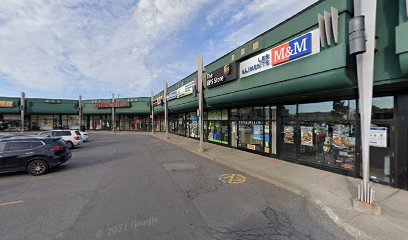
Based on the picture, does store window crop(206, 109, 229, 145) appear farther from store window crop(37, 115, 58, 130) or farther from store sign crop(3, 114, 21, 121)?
store sign crop(3, 114, 21, 121)

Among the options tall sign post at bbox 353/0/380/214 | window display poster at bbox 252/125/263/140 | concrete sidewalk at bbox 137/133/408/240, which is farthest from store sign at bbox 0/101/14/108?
tall sign post at bbox 353/0/380/214

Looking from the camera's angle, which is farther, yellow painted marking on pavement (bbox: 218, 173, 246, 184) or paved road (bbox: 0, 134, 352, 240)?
yellow painted marking on pavement (bbox: 218, 173, 246, 184)

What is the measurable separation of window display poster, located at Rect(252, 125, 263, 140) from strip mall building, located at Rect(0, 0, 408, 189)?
62mm

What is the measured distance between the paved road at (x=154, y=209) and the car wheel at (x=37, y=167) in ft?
1.86

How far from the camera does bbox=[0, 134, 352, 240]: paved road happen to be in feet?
13.4

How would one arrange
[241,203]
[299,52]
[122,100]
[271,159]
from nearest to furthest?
1. [241,203]
2. [299,52]
3. [271,159]
4. [122,100]

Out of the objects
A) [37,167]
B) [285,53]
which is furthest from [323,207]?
[37,167]

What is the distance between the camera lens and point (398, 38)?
5.20 meters

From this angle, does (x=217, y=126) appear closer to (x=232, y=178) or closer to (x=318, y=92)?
(x=232, y=178)

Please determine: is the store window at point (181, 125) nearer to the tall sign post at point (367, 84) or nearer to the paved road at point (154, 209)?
the paved road at point (154, 209)

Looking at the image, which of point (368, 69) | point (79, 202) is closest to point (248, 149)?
point (368, 69)

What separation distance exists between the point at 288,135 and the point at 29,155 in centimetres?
1199

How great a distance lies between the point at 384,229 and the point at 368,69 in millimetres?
3543

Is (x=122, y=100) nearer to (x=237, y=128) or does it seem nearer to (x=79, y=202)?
(x=237, y=128)
